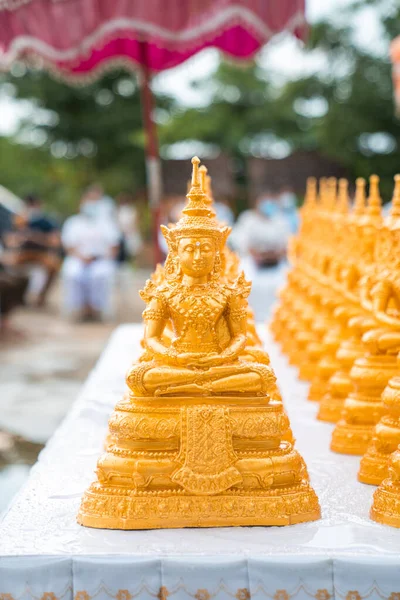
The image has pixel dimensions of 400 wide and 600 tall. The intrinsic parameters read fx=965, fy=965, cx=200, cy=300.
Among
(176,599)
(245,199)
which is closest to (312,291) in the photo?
(176,599)

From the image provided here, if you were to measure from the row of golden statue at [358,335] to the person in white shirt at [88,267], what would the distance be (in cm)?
603

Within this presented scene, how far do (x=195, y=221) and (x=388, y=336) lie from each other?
949mm

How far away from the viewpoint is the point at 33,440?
5.77m

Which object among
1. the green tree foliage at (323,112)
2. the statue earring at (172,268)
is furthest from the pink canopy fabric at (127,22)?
the green tree foliage at (323,112)

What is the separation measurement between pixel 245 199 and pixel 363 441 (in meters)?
16.5

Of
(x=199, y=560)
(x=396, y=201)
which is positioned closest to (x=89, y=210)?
(x=396, y=201)

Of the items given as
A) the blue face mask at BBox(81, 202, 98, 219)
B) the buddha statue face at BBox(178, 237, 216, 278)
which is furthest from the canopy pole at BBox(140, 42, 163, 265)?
the blue face mask at BBox(81, 202, 98, 219)

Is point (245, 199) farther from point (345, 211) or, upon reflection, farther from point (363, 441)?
point (363, 441)

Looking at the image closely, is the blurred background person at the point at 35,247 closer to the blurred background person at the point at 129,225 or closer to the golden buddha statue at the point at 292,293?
the blurred background person at the point at 129,225

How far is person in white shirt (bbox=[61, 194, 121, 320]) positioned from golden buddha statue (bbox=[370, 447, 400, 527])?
9036 mm

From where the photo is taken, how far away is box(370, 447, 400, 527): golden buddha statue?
2.88 m

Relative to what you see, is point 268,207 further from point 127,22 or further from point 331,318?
point 331,318

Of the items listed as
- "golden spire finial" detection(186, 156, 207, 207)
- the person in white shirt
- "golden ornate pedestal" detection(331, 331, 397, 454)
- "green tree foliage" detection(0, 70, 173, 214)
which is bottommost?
"golden ornate pedestal" detection(331, 331, 397, 454)

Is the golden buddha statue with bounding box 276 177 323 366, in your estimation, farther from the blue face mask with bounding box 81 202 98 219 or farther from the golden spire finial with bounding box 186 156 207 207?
the blue face mask with bounding box 81 202 98 219
